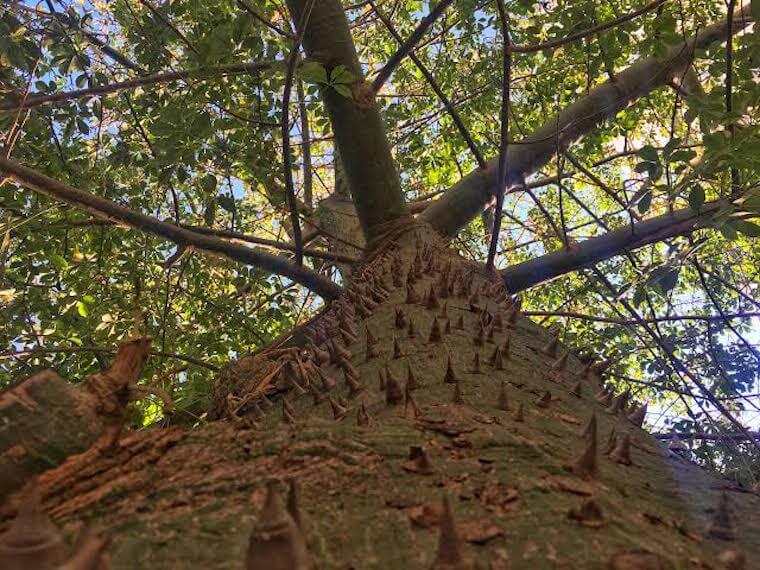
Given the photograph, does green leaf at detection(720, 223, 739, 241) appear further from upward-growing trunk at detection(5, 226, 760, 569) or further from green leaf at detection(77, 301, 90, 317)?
green leaf at detection(77, 301, 90, 317)

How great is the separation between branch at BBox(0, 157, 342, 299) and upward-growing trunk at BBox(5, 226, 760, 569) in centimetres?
185

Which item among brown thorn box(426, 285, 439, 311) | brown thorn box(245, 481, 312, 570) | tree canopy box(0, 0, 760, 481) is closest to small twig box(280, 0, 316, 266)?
tree canopy box(0, 0, 760, 481)

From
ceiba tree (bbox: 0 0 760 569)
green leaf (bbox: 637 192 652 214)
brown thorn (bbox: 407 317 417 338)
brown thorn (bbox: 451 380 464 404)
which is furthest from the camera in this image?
green leaf (bbox: 637 192 652 214)

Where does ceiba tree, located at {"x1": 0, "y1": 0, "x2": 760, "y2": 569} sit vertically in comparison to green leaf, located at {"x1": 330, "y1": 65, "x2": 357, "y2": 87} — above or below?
below

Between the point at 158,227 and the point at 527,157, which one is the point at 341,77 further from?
the point at 527,157

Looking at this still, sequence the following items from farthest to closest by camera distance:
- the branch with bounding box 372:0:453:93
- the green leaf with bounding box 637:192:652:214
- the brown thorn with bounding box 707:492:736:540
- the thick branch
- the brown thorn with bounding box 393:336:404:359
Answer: the thick branch
the branch with bounding box 372:0:453:93
the green leaf with bounding box 637:192:652:214
the brown thorn with bounding box 393:336:404:359
the brown thorn with bounding box 707:492:736:540

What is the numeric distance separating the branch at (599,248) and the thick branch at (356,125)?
0.88m

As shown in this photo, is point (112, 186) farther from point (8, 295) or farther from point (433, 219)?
point (433, 219)

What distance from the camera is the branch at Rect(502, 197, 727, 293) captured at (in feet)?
11.6

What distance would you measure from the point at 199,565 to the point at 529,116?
6.73 metres

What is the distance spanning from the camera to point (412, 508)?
35.4 inches

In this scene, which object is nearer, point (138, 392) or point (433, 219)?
point (138, 392)

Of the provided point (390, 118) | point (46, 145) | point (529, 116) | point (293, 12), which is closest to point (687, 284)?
point (529, 116)

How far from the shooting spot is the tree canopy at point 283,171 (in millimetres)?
2816
